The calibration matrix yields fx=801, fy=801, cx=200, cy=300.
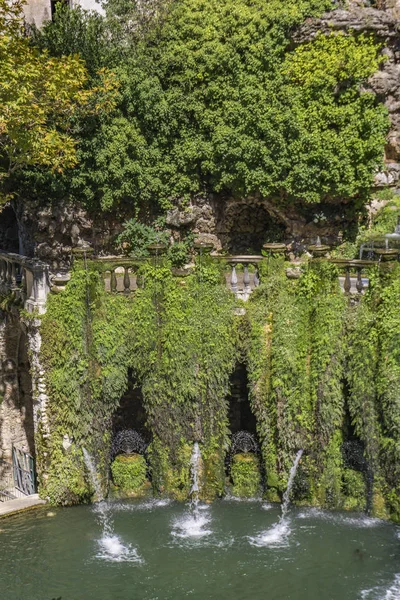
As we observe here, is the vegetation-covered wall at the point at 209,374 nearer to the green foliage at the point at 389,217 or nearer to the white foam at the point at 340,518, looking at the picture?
the white foam at the point at 340,518

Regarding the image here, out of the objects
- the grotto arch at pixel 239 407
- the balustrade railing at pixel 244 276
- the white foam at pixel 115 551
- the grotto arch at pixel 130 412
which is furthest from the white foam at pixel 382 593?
the grotto arch at pixel 130 412

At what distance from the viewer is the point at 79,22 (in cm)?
2403

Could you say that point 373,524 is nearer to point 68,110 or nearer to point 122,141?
point 68,110

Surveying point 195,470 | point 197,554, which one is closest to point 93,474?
point 195,470

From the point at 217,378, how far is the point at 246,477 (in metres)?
2.42

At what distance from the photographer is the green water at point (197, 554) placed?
1420 centimetres

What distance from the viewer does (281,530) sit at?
1625 centimetres

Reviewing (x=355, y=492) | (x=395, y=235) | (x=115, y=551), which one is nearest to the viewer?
(x=115, y=551)

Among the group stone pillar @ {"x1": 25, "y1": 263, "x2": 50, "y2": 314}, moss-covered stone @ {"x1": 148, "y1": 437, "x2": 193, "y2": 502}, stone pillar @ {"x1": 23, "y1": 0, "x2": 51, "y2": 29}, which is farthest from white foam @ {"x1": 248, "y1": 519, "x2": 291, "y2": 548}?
stone pillar @ {"x1": 23, "y1": 0, "x2": 51, "y2": 29}

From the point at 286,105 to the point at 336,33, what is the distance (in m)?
2.66

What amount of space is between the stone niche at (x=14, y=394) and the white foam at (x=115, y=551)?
18.9 ft

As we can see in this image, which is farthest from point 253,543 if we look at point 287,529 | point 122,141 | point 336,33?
point 336,33

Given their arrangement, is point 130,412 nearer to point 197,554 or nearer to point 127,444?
point 127,444

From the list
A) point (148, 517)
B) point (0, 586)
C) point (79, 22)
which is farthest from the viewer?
point (79, 22)
